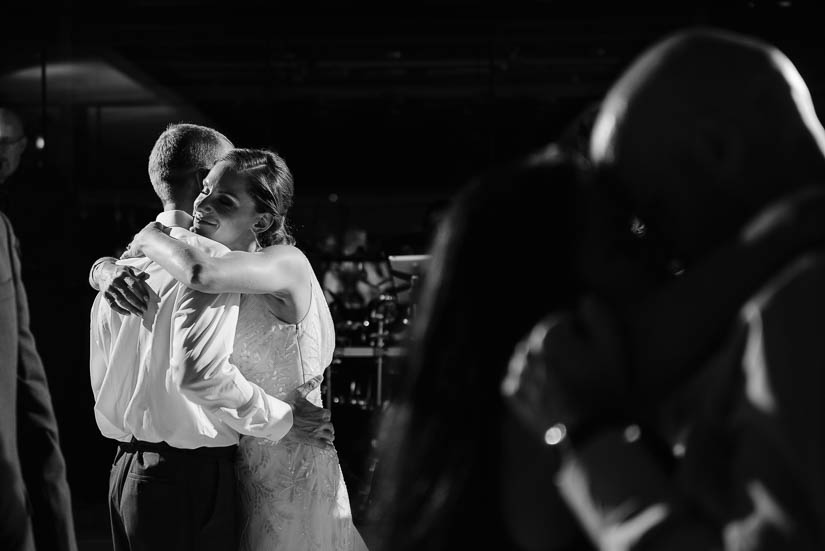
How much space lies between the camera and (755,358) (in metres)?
0.54

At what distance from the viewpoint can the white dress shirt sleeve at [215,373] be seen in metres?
2.11

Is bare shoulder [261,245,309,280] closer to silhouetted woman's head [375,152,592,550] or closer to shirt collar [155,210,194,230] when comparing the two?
shirt collar [155,210,194,230]

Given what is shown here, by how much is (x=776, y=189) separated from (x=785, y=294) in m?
0.13

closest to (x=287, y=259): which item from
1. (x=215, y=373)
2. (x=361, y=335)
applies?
(x=215, y=373)

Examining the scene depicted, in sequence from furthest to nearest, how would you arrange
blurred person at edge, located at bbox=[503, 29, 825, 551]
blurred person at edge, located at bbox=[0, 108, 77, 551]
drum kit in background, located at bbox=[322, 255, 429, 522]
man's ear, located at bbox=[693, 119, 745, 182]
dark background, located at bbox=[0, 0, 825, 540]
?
dark background, located at bbox=[0, 0, 825, 540], drum kit in background, located at bbox=[322, 255, 429, 522], blurred person at edge, located at bbox=[0, 108, 77, 551], man's ear, located at bbox=[693, 119, 745, 182], blurred person at edge, located at bbox=[503, 29, 825, 551]

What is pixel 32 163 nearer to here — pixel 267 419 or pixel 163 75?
pixel 163 75

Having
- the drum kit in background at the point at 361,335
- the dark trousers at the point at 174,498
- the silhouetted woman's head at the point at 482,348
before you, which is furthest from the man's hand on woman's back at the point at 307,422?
the drum kit in background at the point at 361,335

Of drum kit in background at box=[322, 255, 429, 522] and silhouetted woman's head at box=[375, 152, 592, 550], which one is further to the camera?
drum kit in background at box=[322, 255, 429, 522]

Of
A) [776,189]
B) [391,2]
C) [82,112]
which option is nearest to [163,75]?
[82,112]

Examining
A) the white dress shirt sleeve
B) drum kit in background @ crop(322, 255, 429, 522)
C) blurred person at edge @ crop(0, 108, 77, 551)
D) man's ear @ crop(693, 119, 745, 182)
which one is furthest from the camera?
drum kit in background @ crop(322, 255, 429, 522)

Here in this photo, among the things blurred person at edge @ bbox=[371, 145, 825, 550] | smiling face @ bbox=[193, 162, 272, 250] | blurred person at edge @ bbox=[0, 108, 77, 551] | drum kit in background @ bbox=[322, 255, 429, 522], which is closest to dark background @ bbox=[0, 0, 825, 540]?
drum kit in background @ bbox=[322, 255, 429, 522]

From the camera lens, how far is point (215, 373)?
2.12 meters

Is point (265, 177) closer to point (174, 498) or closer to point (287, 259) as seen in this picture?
point (287, 259)

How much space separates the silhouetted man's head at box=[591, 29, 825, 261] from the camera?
636mm
